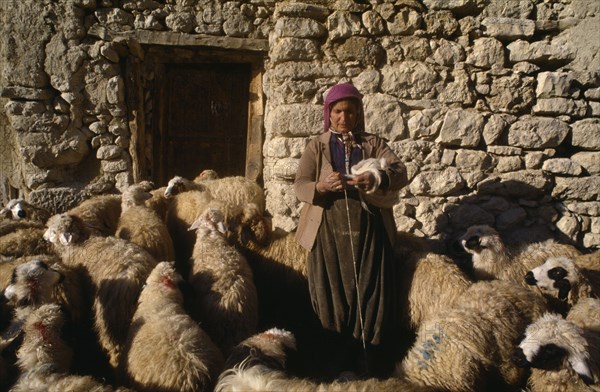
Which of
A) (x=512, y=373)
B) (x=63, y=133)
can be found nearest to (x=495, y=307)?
(x=512, y=373)

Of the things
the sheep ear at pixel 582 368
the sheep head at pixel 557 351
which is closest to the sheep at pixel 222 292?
the sheep head at pixel 557 351

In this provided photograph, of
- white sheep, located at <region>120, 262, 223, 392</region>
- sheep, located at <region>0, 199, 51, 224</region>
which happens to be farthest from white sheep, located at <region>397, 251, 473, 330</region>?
sheep, located at <region>0, 199, 51, 224</region>

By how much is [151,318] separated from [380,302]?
163cm

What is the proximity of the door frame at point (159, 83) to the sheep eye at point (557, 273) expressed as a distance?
3.42 m

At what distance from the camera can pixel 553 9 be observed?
513 cm

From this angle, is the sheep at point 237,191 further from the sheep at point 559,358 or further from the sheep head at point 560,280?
the sheep at point 559,358

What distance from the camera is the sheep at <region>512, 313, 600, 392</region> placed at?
2.50m

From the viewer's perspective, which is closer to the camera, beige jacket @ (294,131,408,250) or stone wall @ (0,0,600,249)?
beige jacket @ (294,131,408,250)

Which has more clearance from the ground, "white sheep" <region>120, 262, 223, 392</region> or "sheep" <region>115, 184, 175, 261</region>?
"sheep" <region>115, 184, 175, 261</region>

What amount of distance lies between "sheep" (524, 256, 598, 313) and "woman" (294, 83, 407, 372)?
4.00 ft

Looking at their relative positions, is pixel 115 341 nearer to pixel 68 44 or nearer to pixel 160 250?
pixel 160 250

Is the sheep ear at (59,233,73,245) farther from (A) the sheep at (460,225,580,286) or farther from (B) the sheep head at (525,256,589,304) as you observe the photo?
(B) the sheep head at (525,256,589,304)

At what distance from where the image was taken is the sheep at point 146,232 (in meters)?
4.12

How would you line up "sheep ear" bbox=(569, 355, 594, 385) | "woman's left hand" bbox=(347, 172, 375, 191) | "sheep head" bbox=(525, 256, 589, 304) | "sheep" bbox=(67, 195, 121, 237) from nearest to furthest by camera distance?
1. "sheep ear" bbox=(569, 355, 594, 385)
2. "woman's left hand" bbox=(347, 172, 375, 191)
3. "sheep head" bbox=(525, 256, 589, 304)
4. "sheep" bbox=(67, 195, 121, 237)
